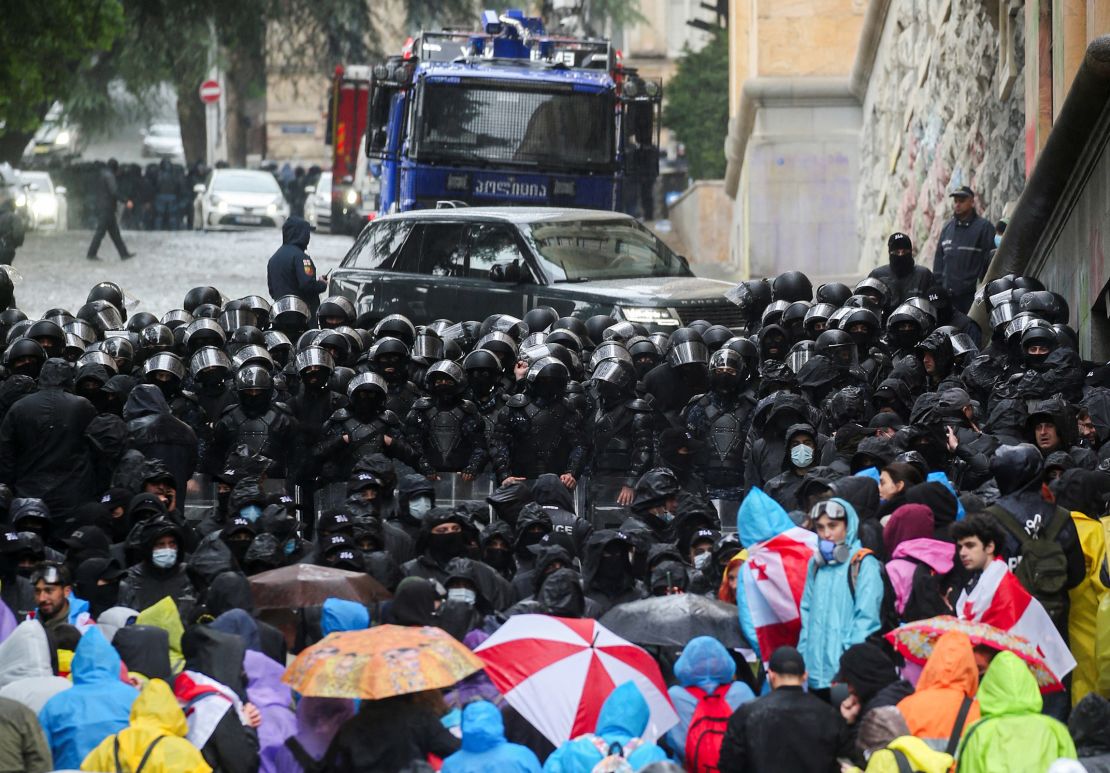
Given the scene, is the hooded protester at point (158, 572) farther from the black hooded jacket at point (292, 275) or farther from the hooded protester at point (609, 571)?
the black hooded jacket at point (292, 275)

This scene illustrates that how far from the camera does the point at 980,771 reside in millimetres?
7781

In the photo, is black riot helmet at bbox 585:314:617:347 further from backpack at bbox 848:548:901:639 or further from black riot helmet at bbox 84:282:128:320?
backpack at bbox 848:548:901:639

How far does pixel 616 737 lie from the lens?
26.8 ft

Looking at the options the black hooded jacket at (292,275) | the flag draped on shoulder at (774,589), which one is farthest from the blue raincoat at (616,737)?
the black hooded jacket at (292,275)

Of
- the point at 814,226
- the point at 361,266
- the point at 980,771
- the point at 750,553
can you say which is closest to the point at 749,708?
the point at 980,771

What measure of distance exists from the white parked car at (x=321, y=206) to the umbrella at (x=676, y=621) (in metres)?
31.7

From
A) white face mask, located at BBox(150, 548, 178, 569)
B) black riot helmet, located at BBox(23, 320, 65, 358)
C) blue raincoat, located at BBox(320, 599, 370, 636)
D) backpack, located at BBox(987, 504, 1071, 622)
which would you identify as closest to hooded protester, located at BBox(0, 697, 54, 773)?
blue raincoat, located at BBox(320, 599, 370, 636)

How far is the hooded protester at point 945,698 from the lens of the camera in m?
8.26

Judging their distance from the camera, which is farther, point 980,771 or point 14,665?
point 14,665

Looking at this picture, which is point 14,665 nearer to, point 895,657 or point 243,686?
point 243,686

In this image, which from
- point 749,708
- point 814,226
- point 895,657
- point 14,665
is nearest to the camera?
point 749,708

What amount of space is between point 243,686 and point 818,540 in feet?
8.42

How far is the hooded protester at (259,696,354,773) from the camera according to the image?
888cm

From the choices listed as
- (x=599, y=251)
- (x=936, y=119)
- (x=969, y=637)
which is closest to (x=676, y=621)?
(x=969, y=637)
